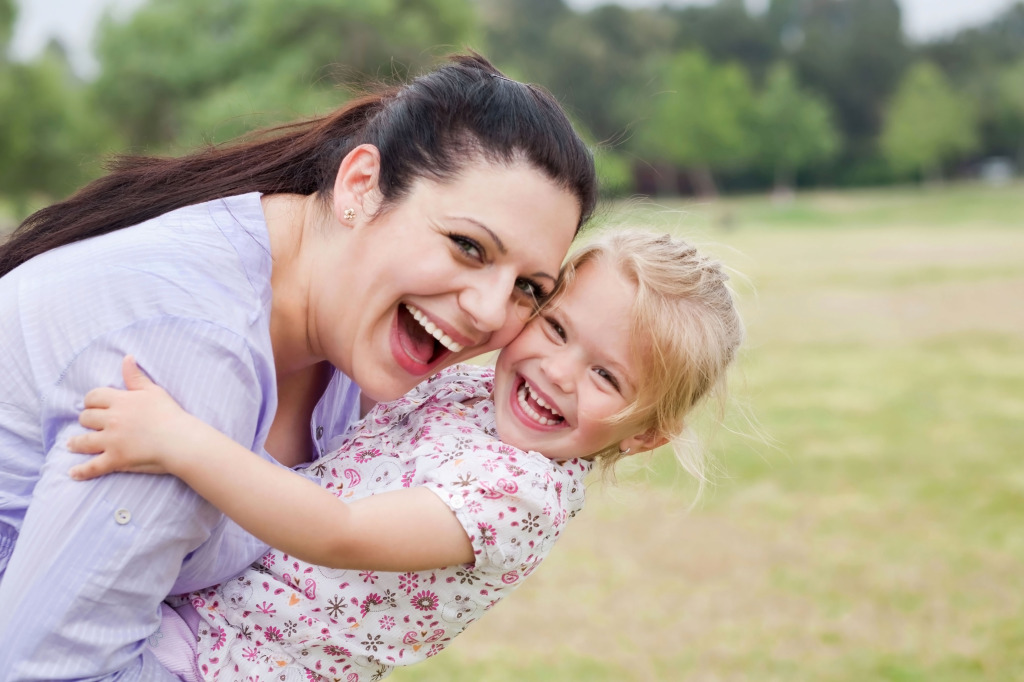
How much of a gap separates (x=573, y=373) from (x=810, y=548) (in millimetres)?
5325

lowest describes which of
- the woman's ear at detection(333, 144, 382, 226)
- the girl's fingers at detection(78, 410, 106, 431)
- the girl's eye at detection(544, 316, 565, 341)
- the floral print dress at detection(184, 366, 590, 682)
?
the floral print dress at detection(184, 366, 590, 682)

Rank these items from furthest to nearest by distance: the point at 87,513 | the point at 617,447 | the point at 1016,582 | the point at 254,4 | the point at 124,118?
the point at 124,118 < the point at 254,4 < the point at 1016,582 < the point at 617,447 < the point at 87,513

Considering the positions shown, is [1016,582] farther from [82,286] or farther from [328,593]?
[82,286]

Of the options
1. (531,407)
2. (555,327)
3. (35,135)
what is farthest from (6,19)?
(531,407)

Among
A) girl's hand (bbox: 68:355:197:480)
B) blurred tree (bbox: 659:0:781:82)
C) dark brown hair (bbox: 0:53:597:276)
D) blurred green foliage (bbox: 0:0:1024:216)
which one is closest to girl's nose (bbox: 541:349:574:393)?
dark brown hair (bbox: 0:53:597:276)

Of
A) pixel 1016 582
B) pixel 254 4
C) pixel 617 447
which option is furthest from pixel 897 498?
pixel 254 4

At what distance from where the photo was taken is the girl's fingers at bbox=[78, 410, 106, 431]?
1667 millimetres

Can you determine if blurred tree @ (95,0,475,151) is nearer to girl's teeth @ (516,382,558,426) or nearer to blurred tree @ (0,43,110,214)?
blurred tree @ (0,43,110,214)

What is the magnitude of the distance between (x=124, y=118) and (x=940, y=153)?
118 feet

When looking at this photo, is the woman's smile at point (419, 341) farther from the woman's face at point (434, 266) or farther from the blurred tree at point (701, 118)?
the blurred tree at point (701, 118)

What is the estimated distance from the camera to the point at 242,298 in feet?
6.13

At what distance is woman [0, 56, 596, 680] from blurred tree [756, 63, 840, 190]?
51360 mm

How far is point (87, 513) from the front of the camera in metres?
1.66

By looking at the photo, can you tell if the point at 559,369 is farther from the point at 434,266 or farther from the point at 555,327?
the point at 434,266
